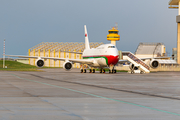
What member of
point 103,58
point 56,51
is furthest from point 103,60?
point 56,51

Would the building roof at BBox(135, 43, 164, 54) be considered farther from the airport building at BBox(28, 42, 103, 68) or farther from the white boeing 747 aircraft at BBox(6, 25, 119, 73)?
the white boeing 747 aircraft at BBox(6, 25, 119, 73)

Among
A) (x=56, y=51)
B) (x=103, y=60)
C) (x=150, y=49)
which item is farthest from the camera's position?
(x=56, y=51)

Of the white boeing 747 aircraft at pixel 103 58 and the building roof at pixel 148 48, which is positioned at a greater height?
the building roof at pixel 148 48

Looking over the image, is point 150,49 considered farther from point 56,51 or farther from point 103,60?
point 103,60

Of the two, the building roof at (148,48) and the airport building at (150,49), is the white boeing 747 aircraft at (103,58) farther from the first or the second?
the building roof at (148,48)

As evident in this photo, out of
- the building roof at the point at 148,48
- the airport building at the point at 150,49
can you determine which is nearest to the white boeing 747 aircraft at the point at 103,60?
the airport building at the point at 150,49

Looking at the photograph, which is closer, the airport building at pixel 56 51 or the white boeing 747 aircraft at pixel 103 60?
the white boeing 747 aircraft at pixel 103 60

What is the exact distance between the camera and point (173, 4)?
8575 cm

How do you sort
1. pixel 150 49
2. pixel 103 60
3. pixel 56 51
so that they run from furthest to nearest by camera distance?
pixel 56 51 < pixel 150 49 < pixel 103 60

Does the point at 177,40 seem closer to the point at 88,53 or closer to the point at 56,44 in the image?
the point at 88,53

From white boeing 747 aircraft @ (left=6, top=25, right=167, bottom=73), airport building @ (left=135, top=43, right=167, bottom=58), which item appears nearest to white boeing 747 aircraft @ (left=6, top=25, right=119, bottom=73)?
white boeing 747 aircraft @ (left=6, top=25, right=167, bottom=73)

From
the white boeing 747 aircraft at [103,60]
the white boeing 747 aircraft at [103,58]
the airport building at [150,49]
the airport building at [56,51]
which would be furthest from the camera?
the airport building at [56,51]

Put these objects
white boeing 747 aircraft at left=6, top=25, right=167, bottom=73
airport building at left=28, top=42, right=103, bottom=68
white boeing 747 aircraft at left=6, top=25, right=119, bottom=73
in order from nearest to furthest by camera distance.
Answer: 1. white boeing 747 aircraft at left=6, top=25, right=119, bottom=73
2. white boeing 747 aircraft at left=6, top=25, right=167, bottom=73
3. airport building at left=28, top=42, right=103, bottom=68

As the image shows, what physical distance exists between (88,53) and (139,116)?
178 ft
